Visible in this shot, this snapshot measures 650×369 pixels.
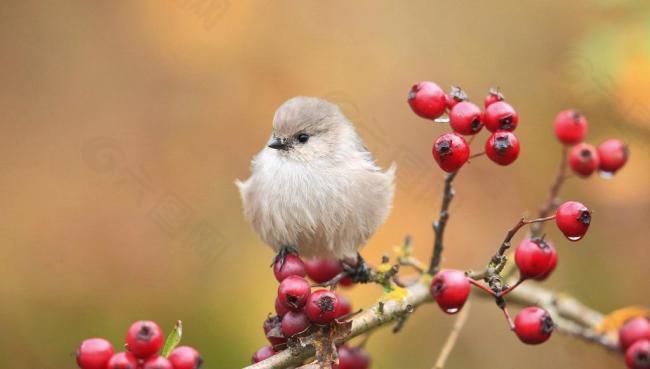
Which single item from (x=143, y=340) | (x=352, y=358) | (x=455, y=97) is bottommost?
(x=352, y=358)

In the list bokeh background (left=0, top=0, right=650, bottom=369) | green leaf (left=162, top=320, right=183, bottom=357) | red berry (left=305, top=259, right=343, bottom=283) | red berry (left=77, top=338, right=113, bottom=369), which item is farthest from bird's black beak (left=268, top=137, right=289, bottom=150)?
red berry (left=77, top=338, right=113, bottom=369)

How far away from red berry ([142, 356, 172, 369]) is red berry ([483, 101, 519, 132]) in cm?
122

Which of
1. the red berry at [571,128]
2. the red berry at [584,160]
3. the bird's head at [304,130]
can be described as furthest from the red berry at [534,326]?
the bird's head at [304,130]

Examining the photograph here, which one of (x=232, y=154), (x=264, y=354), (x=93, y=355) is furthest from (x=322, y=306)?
(x=232, y=154)

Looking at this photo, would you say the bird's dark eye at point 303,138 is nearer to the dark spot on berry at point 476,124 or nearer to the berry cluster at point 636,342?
the dark spot on berry at point 476,124

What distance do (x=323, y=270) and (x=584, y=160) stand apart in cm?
115

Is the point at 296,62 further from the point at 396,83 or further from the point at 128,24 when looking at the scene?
the point at 128,24

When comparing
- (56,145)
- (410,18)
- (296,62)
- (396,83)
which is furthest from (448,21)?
(56,145)

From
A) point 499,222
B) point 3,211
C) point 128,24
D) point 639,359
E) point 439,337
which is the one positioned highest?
point 128,24

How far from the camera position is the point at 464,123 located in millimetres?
2207

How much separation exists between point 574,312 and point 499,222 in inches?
33.7

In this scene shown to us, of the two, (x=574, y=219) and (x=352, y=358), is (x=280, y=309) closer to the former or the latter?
(x=352, y=358)

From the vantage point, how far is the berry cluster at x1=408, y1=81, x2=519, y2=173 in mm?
2141

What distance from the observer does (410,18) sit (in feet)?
13.8
